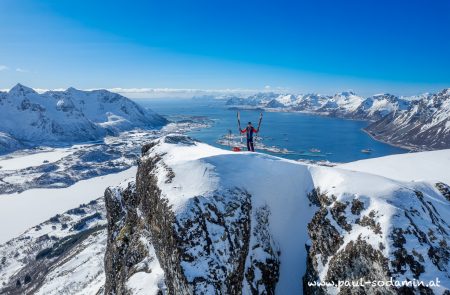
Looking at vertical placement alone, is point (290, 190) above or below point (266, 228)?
above

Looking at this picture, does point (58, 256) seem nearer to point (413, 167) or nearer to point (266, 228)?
point (266, 228)

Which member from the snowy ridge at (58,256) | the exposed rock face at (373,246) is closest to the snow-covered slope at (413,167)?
→ the exposed rock face at (373,246)

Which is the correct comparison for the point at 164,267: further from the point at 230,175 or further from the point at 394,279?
the point at 394,279

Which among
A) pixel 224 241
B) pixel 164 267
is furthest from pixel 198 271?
pixel 164 267

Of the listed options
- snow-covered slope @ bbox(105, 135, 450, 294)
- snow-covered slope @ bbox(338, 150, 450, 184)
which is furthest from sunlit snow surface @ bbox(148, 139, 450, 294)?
snow-covered slope @ bbox(338, 150, 450, 184)

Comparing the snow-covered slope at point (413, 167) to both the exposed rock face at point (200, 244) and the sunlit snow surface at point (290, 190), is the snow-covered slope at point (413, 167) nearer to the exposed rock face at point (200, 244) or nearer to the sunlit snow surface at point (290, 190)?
the sunlit snow surface at point (290, 190)

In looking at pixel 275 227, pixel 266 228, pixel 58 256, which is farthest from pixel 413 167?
pixel 58 256
